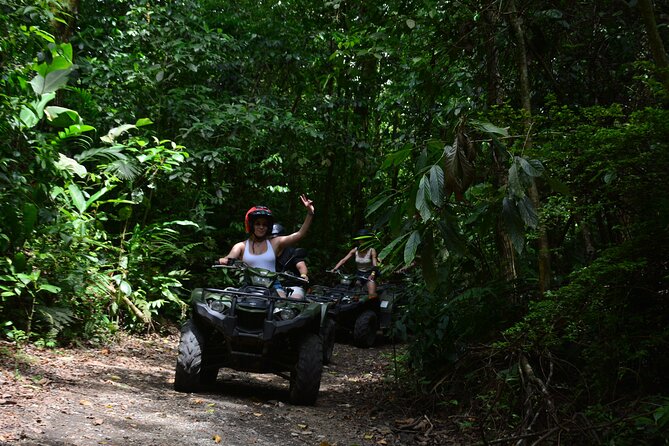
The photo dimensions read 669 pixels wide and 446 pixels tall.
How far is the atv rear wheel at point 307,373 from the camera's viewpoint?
20.2 ft

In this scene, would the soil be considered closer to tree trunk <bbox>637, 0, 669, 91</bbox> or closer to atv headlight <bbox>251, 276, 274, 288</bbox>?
atv headlight <bbox>251, 276, 274, 288</bbox>

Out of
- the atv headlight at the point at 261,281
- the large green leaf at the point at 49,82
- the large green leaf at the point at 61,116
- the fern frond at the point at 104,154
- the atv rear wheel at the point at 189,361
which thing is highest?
the large green leaf at the point at 49,82

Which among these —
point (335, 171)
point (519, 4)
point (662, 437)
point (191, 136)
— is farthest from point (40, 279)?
point (335, 171)

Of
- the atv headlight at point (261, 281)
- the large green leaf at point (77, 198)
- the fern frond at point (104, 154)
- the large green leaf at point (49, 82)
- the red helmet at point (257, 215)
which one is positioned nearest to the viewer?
the atv headlight at point (261, 281)

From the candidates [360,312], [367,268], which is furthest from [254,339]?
[367,268]

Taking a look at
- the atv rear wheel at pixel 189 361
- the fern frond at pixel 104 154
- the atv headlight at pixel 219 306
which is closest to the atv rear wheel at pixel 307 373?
the atv headlight at pixel 219 306

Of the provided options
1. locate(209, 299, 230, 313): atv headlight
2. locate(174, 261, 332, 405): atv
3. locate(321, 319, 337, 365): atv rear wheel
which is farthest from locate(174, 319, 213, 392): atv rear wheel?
locate(321, 319, 337, 365): atv rear wheel

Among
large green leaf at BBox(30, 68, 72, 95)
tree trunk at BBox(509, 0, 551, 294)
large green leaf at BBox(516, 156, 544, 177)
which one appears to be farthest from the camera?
large green leaf at BBox(30, 68, 72, 95)

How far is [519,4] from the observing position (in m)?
5.98

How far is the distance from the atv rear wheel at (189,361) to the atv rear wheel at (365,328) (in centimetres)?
517

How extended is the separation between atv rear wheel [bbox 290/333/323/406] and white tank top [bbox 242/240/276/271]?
1.36 metres

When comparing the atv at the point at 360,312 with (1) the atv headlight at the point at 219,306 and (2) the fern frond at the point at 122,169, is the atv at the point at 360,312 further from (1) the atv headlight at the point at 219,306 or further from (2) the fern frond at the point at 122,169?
(1) the atv headlight at the point at 219,306

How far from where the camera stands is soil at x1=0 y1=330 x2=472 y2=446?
14.6ft

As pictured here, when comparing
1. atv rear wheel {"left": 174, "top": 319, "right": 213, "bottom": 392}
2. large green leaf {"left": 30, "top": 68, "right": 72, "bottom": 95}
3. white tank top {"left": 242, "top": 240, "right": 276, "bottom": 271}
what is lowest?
atv rear wheel {"left": 174, "top": 319, "right": 213, "bottom": 392}
